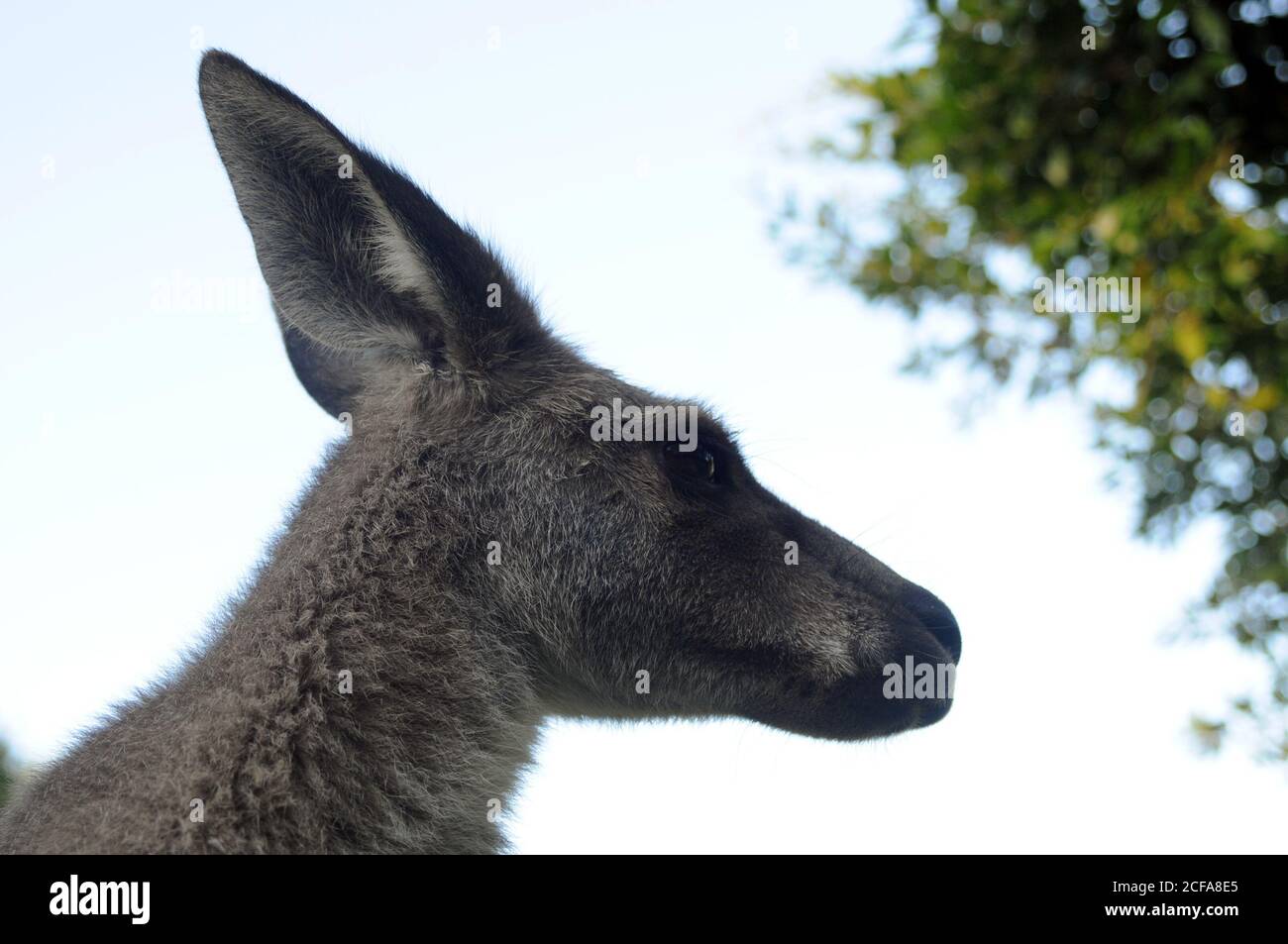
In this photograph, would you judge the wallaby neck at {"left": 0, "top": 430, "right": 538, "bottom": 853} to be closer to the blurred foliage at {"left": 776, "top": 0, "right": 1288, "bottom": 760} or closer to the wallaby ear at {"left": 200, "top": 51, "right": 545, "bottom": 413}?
the wallaby ear at {"left": 200, "top": 51, "right": 545, "bottom": 413}

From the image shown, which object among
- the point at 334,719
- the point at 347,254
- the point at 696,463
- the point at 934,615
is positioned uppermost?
the point at 347,254

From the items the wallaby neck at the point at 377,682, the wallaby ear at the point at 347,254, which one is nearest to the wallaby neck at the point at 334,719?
the wallaby neck at the point at 377,682

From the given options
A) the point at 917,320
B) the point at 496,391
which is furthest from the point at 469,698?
the point at 917,320

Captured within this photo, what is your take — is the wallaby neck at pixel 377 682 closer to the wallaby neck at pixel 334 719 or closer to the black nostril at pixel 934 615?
the wallaby neck at pixel 334 719

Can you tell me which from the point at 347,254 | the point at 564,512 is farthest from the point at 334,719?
the point at 347,254

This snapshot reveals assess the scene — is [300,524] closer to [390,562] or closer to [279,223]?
[390,562]

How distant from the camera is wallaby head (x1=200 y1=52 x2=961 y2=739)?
8.66ft

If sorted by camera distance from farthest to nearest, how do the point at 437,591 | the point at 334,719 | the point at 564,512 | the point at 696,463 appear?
the point at 696,463
the point at 564,512
the point at 437,591
the point at 334,719

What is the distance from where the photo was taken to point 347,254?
2760 millimetres

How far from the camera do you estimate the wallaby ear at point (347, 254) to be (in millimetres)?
2471

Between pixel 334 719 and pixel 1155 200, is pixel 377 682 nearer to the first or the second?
pixel 334 719

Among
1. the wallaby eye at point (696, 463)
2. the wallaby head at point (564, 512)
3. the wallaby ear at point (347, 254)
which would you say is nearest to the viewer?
the wallaby ear at point (347, 254)

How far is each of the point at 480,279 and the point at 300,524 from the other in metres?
0.79

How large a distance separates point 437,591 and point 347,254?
33.9 inches
